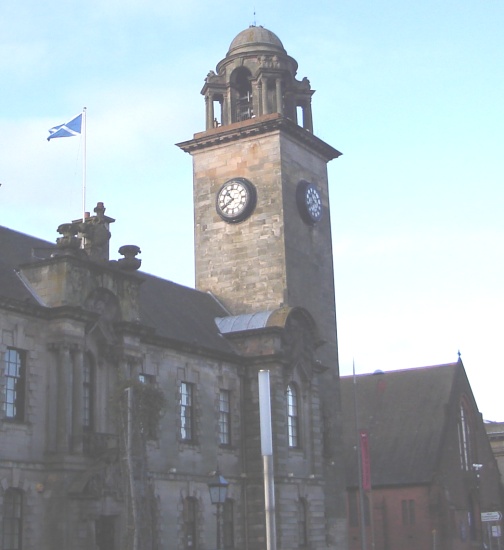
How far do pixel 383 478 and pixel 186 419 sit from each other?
2725 centimetres

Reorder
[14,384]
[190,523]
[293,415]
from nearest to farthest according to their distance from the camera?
[14,384] → [190,523] → [293,415]

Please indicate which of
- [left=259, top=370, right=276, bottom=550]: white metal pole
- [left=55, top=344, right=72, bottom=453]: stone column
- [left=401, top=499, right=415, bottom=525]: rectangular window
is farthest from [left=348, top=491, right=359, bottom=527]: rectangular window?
[left=259, top=370, right=276, bottom=550]: white metal pole

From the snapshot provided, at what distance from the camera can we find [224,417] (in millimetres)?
42812

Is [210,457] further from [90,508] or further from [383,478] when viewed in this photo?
[383,478]

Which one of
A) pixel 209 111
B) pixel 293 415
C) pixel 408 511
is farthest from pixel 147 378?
pixel 408 511

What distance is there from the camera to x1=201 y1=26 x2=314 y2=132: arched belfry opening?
50.2 meters

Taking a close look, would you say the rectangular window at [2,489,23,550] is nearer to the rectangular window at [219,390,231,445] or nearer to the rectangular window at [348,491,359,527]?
the rectangular window at [219,390,231,445]

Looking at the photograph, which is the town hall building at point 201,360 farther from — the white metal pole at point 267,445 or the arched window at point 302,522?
the white metal pole at point 267,445

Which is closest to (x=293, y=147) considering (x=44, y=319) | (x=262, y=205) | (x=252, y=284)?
(x=262, y=205)

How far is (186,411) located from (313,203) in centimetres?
1478

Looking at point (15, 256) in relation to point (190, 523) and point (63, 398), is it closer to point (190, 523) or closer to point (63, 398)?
point (63, 398)

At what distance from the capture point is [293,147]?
50.3 m

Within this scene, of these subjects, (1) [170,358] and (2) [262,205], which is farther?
(2) [262,205]

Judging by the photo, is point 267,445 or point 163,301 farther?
point 163,301
